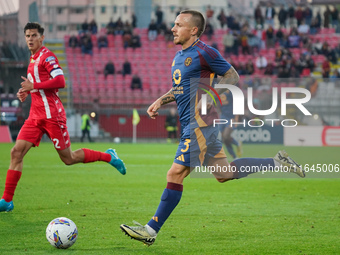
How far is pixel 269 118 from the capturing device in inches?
1077

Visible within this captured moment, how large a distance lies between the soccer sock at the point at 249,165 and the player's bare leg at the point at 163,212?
80 centimetres

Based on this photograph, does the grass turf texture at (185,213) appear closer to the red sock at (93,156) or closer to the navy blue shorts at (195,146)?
the red sock at (93,156)

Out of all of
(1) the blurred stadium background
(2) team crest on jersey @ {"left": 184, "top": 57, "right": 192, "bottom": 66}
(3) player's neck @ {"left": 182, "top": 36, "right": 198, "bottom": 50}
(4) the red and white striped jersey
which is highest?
(3) player's neck @ {"left": 182, "top": 36, "right": 198, "bottom": 50}

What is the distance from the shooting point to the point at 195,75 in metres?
5.81

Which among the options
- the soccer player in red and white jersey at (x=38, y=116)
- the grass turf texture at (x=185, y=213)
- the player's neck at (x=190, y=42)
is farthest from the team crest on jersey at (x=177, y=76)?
the soccer player in red and white jersey at (x=38, y=116)

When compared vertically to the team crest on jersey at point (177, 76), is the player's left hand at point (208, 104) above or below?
below

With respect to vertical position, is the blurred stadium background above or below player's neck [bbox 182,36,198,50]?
below

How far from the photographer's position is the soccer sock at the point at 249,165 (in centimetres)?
631

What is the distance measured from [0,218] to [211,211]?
9.10ft

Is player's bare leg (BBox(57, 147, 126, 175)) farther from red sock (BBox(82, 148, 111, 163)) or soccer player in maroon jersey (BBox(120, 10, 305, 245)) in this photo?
soccer player in maroon jersey (BBox(120, 10, 305, 245))

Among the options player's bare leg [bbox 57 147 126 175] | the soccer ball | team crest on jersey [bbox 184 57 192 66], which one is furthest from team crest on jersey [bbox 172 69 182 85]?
player's bare leg [bbox 57 147 126 175]

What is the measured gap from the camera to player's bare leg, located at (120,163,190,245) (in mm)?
5566

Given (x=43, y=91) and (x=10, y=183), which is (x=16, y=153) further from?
(x=43, y=91)

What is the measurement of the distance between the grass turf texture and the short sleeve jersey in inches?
49.6
